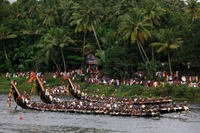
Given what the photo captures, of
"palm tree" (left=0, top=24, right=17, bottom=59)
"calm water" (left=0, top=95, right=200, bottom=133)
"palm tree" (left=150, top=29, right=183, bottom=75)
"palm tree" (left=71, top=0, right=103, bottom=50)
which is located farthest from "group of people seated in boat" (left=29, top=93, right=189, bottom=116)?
"palm tree" (left=0, top=24, right=17, bottom=59)

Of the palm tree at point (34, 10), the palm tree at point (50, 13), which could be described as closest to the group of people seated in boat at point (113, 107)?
the palm tree at point (50, 13)

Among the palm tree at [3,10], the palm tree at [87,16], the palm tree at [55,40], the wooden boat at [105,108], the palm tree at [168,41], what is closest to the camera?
the wooden boat at [105,108]

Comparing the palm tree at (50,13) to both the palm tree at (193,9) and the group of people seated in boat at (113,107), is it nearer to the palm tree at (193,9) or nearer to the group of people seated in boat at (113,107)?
the palm tree at (193,9)

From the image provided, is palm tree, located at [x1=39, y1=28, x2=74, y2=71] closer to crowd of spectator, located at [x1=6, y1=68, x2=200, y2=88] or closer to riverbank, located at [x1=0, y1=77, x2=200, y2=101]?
crowd of spectator, located at [x1=6, y1=68, x2=200, y2=88]

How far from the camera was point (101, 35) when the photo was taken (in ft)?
276

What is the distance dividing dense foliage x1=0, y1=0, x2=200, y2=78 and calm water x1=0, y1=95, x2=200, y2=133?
57.3 feet

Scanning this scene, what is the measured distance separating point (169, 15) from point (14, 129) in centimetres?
4097

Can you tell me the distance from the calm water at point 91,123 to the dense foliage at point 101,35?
17.5 metres

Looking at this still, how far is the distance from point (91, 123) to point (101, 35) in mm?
35616

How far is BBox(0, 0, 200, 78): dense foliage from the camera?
242 feet

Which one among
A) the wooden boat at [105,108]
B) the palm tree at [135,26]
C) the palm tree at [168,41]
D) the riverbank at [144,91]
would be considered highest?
the palm tree at [135,26]

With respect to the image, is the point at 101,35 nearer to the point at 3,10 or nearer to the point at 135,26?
the point at 135,26

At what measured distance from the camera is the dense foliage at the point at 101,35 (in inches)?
2899

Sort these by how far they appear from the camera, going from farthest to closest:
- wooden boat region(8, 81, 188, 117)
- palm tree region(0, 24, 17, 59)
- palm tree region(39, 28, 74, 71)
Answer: palm tree region(0, 24, 17, 59) → palm tree region(39, 28, 74, 71) → wooden boat region(8, 81, 188, 117)
